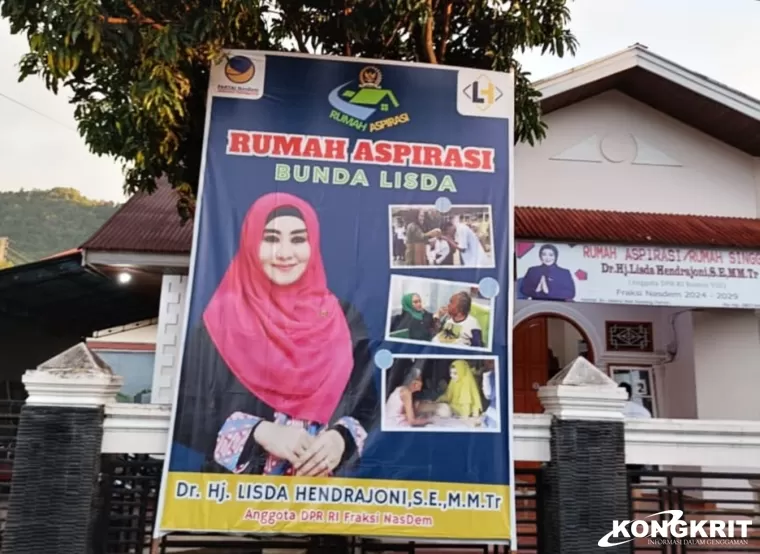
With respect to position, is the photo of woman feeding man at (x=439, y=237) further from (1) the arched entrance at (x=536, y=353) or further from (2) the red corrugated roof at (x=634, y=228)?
(1) the arched entrance at (x=536, y=353)

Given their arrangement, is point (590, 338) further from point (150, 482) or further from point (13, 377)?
point (13, 377)

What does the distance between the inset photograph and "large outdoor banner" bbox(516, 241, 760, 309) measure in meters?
2.05

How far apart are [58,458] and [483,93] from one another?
3.90 meters

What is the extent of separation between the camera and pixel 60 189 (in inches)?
1423

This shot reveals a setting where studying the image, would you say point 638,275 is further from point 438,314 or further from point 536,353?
point 438,314

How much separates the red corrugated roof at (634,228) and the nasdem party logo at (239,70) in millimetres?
3209

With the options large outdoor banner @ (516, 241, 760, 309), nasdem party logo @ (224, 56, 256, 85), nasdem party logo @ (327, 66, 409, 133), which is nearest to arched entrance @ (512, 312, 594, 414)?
large outdoor banner @ (516, 241, 760, 309)

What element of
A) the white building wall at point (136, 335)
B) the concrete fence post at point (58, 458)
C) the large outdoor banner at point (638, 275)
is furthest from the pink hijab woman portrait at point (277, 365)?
the white building wall at point (136, 335)

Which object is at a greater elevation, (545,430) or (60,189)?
(60,189)

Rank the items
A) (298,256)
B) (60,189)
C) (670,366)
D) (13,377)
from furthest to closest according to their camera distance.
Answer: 1. (60,189)
2. (13,377)
3. (670,366)
4. (298,256)

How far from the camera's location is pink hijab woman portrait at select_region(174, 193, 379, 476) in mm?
4102

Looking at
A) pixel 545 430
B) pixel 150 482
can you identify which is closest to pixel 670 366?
pixel 545 430

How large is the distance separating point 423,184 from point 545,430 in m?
1.97

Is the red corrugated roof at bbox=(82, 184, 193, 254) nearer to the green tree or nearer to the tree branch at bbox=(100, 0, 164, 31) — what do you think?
the green tree
